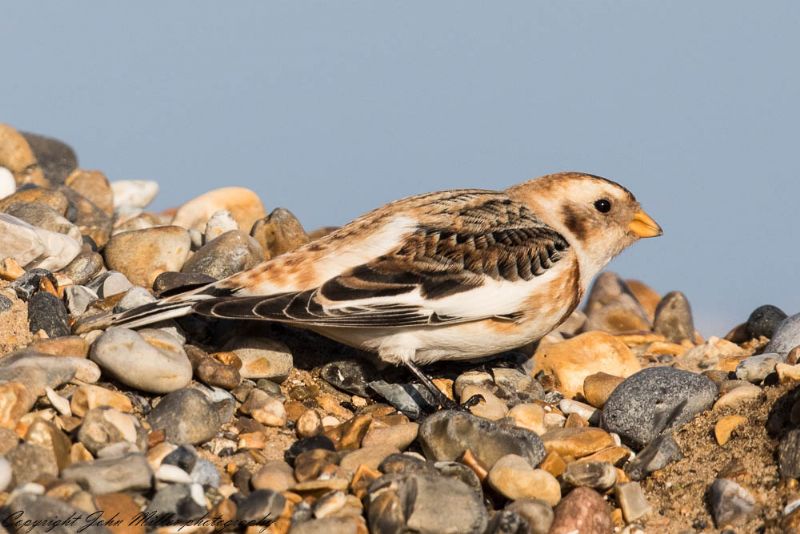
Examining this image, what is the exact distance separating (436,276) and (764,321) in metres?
3.26

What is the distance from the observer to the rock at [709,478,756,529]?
5324mm

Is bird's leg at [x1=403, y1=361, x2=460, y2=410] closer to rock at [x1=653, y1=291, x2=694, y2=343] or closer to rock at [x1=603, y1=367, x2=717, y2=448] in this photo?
rock at [x1=603, y1=367, x2=717, y2=448]

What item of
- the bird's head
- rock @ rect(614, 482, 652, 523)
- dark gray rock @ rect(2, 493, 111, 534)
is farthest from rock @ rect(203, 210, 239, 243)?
dark gray rock @ rect(2, 493, 111, 534)

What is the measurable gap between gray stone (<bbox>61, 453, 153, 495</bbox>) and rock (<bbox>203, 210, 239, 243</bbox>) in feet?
11.5

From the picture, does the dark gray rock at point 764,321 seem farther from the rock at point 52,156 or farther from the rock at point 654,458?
the rock at point 52,156

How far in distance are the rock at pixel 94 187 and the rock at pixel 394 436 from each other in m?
A: 4.80

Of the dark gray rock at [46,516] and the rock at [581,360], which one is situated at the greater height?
the rock at [581,360]

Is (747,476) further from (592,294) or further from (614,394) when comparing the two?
(592,294)

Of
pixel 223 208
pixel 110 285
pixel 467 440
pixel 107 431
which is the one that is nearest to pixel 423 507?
pixel 467 440

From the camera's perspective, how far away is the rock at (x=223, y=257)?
24.6ft

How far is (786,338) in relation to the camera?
24.1 ft

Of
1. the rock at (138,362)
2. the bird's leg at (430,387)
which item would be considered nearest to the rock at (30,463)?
the rock at (138,362)

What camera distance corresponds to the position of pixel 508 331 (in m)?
6.46

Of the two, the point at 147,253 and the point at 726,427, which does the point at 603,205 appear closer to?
the point at 726,427
